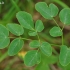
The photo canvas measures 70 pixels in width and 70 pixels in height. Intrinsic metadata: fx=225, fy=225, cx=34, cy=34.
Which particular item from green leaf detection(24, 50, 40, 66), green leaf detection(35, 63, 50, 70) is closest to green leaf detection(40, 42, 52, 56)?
green leaf detection(24, 50, 40, 66)

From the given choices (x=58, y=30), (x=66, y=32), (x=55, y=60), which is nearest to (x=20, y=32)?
(x=58, y=30)

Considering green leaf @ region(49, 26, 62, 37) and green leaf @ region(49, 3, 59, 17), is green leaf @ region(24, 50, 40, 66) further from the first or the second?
green leaf @ region(49, 3, 59, 17)

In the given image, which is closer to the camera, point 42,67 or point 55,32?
point 55,32

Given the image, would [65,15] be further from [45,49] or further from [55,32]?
[45,49]

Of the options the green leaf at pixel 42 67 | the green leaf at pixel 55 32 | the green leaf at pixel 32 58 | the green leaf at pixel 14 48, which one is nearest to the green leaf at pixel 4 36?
the green leaf at pixel 14 48

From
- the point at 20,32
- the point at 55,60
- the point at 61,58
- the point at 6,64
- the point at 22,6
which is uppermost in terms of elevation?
the point at 20,32

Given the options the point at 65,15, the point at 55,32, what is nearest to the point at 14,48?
the point at 55,32

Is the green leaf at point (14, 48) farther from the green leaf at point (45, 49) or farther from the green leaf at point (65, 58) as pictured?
the green leaf at point (65, 58)

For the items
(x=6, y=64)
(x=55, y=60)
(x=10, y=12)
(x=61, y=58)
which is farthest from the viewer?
(x=6, y=64)

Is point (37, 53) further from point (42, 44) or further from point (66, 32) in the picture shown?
point (66, 32)
